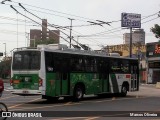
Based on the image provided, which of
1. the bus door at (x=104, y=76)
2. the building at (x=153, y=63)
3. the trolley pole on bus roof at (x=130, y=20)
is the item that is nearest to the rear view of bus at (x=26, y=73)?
the bus door at (x=104, y=76)

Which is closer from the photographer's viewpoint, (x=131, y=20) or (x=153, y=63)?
(x=131, y=20)

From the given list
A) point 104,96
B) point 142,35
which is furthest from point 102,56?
point 142,35

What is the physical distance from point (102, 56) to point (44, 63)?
6.07m

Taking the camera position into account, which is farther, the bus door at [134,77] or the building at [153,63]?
the building at [153,63]

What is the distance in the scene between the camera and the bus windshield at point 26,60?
72.6ft

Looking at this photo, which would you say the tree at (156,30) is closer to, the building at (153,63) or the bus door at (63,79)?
the building at (153,63)

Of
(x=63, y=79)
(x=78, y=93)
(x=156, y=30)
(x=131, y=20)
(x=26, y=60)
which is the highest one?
(x=131, y=20)

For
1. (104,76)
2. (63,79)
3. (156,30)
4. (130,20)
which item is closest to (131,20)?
(130,20)

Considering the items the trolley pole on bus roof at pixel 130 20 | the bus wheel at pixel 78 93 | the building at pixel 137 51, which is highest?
the trolley pole on bus roof at pixel 130 20

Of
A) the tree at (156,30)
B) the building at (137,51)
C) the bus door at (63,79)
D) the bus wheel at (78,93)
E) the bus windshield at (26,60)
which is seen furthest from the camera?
the building at (137,51)

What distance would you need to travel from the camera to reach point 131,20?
4806cm

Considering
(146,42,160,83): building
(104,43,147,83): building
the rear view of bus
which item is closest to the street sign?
(146,42,160,83): building

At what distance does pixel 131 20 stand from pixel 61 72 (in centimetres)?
2633

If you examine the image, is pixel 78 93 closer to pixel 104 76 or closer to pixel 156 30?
pixel 104 76
